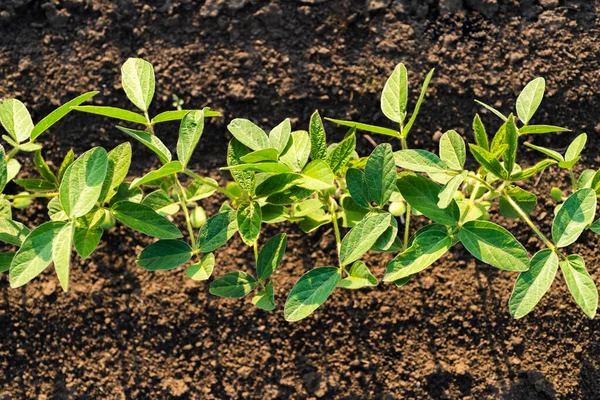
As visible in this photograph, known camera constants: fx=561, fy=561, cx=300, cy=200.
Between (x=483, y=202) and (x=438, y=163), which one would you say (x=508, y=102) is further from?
(x=438, y=163)

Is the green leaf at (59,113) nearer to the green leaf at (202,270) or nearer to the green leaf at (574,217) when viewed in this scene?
the green leaf at (202,270)

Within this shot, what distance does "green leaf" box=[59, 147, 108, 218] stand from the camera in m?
1.01

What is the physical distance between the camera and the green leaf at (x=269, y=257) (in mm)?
1253

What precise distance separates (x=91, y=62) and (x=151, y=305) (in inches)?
32.6

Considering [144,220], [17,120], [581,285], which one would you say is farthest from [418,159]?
[17,120]

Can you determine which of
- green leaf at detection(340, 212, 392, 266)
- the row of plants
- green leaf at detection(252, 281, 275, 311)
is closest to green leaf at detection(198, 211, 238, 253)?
the row of plants

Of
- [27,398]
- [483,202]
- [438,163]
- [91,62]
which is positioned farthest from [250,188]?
[27,398]

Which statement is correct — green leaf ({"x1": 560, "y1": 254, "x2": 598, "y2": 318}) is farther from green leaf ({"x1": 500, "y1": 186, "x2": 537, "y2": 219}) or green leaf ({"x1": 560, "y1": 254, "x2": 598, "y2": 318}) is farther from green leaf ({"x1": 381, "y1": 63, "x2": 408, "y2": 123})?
green leaf ({"x1": 381, "y1": 63, "x2": 408, "y2": 123})

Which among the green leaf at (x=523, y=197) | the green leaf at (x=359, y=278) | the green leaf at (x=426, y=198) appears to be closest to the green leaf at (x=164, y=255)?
the green leaf at (x=359, y=278)

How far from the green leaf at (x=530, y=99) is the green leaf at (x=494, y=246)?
32 centimetres

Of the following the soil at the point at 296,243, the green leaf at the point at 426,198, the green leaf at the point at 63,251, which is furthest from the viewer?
the soil at the point at 296,243

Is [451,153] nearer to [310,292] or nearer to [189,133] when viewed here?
[310,292]

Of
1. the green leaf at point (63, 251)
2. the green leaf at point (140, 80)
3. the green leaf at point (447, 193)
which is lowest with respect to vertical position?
the green leaf at point (63, 251)

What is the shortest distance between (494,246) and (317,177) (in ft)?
1.25
